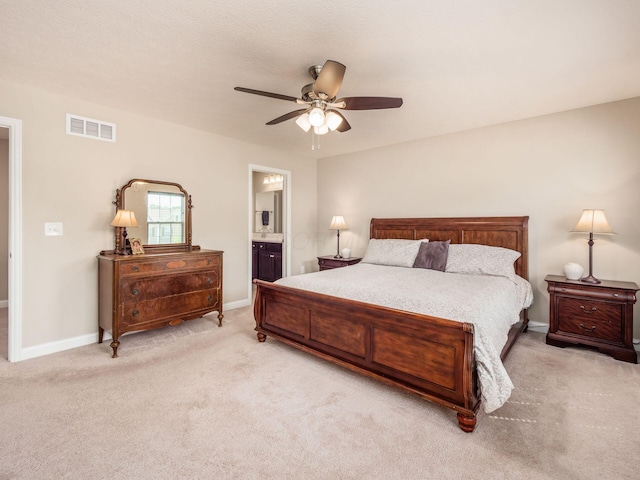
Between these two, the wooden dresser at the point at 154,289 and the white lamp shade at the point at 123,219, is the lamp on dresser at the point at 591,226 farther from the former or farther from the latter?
the white lamp shade at the point at 123,219

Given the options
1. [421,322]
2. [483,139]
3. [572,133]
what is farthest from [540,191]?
[421,322]

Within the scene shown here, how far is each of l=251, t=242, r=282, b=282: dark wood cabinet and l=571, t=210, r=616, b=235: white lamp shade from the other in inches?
172

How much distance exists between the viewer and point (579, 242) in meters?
3.52

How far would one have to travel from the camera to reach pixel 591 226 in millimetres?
3148

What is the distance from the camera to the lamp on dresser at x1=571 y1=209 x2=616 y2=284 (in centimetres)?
312

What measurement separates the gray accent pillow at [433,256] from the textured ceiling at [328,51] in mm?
1558

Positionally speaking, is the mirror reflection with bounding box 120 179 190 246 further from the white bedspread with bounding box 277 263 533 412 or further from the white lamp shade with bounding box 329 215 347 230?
the white lamp shade with bounding box 329 215 347 230

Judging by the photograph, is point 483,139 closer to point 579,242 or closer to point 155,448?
point 579,242

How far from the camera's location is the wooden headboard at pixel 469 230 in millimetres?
3783

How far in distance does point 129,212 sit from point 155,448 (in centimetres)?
244

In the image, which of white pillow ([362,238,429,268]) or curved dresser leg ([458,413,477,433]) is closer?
curved dresser leg ([458,413,477,433])

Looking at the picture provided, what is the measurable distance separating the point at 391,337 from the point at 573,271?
7.55 feet

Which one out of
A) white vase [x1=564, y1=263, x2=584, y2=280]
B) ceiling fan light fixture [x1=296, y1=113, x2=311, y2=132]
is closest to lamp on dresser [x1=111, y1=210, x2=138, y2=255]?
ceiling fan light fixture [x1=296, y1=113, x2=311, y2=132]

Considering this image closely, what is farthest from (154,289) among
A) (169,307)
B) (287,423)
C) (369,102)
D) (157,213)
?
(369,102)
